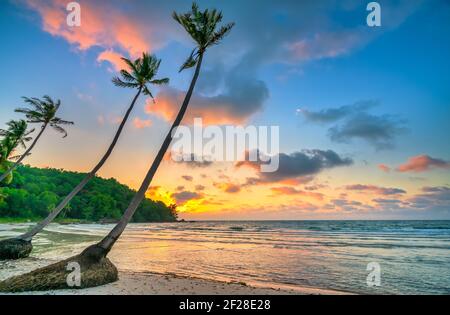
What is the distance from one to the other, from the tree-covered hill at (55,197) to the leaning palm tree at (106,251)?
66.1m

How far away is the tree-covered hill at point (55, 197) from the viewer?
90.8 metres

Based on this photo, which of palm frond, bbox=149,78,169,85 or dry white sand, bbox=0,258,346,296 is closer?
dry white sand, bbox=0,258,346,296

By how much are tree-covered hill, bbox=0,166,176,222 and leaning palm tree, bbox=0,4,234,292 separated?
66.1 metres

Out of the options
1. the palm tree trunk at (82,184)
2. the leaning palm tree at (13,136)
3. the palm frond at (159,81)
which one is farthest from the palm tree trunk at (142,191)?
the leaning palm tree at (13,136)

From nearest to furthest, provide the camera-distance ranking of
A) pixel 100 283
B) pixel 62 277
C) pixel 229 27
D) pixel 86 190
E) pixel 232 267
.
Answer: pixel 62 277 → pixel 100 283 → pixel 229 27 → pixel 232 267 → pixel 86 190

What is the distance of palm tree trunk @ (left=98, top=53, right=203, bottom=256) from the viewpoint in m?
11.5

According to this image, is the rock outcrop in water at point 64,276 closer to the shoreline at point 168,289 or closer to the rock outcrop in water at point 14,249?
the shoreline at point 168,289

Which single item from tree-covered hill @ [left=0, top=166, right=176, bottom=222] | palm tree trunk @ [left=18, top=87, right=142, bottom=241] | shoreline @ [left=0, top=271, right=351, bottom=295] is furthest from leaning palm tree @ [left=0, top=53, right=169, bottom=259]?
tree-covered hill @ [left=0, top=166, right=176, bottom=222]

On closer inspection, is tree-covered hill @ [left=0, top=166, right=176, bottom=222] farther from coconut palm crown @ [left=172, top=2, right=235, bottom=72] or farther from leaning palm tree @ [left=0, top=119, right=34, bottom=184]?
coconut palm crown @ [left=172, top=2, right=235, bottom=72]

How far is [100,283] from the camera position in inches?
412
